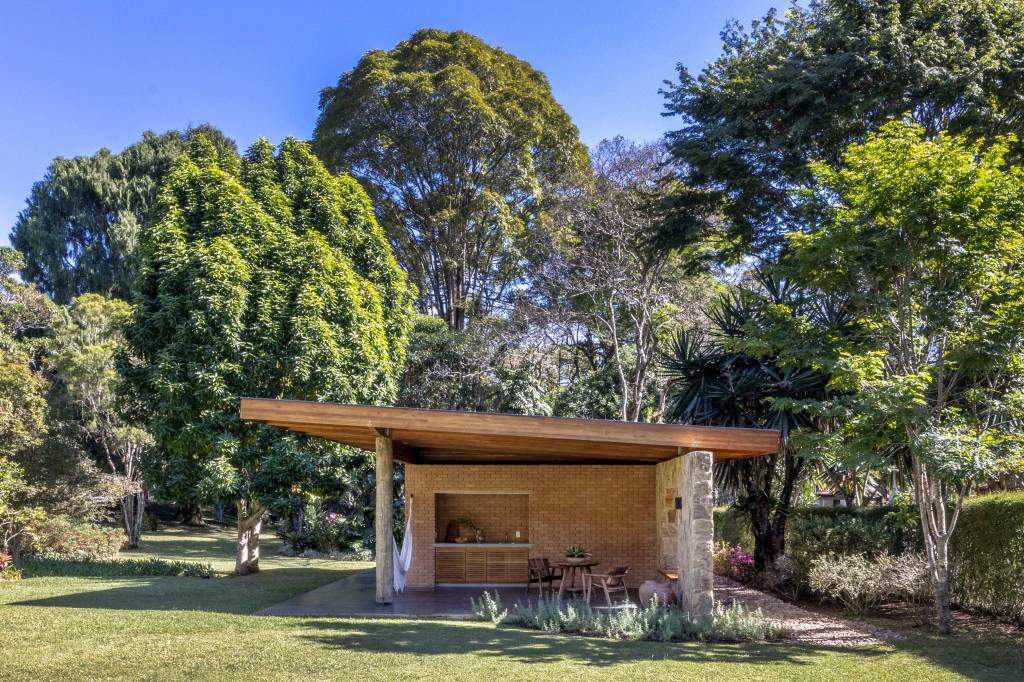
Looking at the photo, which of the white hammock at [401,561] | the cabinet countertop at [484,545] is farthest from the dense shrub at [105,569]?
the white hammock at [401,561]

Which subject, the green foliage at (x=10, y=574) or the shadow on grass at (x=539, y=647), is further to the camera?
the green foliage at (x=10, y=574)

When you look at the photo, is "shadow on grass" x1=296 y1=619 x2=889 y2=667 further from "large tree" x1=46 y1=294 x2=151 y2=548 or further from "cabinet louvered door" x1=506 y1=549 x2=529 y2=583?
"large tree" x1=46 y1=294 x2=151 y2=548

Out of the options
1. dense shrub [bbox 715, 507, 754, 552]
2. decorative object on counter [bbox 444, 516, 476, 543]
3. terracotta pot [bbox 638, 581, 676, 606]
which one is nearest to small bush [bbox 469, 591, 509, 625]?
terracotta pot [bbox 638, 581, 676, 606]

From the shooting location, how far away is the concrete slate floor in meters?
10.4

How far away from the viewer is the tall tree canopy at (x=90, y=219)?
1316 inches

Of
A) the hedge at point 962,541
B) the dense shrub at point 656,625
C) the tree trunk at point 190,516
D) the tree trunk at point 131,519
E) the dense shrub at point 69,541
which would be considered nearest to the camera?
the dense shrub at point 656,625

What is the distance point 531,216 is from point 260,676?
75.4 ft

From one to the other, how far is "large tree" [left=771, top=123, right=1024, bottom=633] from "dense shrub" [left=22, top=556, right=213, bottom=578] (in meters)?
12.8

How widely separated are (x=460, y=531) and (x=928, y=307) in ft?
30.1

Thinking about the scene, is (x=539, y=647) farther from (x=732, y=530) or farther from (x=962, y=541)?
(x=732, y=530)

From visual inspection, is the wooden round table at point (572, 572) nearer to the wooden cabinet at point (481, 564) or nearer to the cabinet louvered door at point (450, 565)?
the wooden cabinet at point (481, 564)

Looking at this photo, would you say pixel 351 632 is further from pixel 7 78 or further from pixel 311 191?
pixel 7 78

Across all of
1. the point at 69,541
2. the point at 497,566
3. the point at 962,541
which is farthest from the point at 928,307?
the point at 69,541

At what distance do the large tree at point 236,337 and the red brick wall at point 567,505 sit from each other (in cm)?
254
